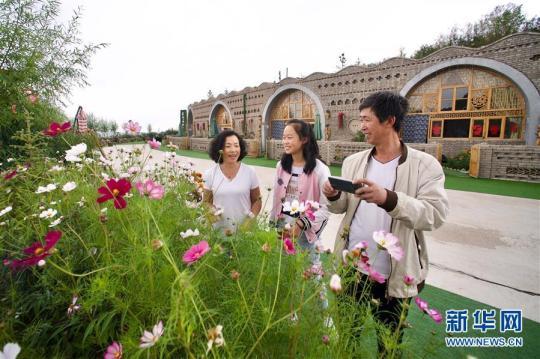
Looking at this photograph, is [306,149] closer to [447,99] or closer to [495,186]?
[495,186]

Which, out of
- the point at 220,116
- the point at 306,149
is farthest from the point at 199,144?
the point at 306,149

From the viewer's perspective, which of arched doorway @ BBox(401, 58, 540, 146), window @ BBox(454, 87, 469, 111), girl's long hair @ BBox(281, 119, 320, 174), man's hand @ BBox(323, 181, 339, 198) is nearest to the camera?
man's hand @ BBox(323, 181, 339, 198)

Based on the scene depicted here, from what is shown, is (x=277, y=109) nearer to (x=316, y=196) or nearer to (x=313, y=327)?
(x=316, y=196)

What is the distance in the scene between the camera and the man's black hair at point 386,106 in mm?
1463

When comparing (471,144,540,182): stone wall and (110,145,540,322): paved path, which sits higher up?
(471,144,540,182): stone wall

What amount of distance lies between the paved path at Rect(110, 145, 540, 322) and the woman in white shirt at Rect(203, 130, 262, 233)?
1.59m

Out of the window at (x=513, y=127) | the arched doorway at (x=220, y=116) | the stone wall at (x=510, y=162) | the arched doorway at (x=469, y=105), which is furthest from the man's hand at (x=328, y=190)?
the arched doorway at (x=220, y=116)

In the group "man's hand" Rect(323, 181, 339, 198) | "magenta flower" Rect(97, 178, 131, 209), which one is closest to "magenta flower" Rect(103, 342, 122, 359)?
"magenta flower" Rect(97, 178, 131, 209)

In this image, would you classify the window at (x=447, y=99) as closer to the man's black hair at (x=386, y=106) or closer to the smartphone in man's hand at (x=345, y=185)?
the man's black hair at (x=386, y=106)

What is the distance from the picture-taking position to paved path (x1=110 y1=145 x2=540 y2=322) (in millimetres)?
2463

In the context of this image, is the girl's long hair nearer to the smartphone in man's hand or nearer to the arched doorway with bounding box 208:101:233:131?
the smartphone in man's hand

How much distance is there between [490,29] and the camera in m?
20.1

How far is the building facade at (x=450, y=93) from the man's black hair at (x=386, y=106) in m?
11.1

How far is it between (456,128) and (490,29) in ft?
47.9
